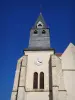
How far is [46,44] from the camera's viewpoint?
23.2 m

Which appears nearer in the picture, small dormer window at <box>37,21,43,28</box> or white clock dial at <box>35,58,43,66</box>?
white clock dial at <box>35,58,43,66</box>

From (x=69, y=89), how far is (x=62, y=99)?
6.52 ft

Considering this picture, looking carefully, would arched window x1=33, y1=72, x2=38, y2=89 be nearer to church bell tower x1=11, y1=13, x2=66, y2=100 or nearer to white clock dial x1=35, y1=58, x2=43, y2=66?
church bell tower x1=11, y1=13, x2=66, y2=100

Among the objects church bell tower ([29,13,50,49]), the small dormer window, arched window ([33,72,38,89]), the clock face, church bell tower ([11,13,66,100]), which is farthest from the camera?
the small dormer window

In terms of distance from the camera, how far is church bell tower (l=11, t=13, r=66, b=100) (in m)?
18.9

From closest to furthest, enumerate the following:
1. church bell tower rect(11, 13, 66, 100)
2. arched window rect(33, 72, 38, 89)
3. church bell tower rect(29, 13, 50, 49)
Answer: church bell tower rect(11, 13, 66, 100) < arched window rect(33, 72, 38, 89) < church bell tower rect(29, 13, 50, 49)

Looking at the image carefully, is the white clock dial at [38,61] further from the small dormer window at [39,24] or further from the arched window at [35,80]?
the small dormer window at [39,24]

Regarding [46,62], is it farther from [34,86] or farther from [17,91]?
[17,91]

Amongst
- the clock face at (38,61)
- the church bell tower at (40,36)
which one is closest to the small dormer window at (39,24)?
the church bell tower at (40,36)

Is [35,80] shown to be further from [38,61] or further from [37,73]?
[38,61]

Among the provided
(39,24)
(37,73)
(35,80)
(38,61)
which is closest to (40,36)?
(39,24)

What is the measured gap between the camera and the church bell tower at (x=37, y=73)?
1891 cm

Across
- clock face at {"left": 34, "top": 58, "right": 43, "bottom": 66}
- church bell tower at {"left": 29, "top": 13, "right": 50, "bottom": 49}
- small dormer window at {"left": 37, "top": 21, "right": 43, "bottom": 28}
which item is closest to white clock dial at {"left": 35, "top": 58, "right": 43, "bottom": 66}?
clock face at {"left": 34, "top": 58, "right": 43, "bottom": 66}

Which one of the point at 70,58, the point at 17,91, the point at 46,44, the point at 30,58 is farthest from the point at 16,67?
the point at 70,58
